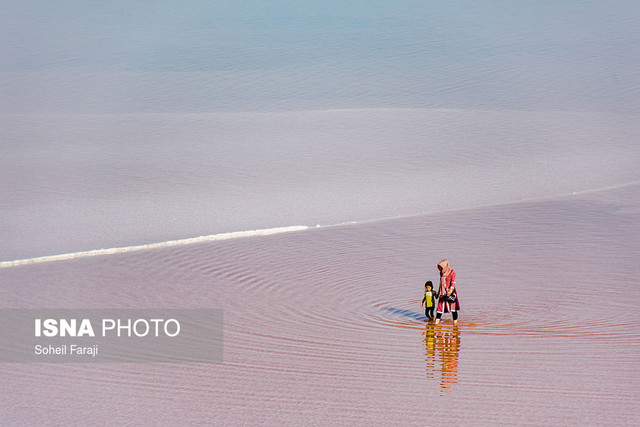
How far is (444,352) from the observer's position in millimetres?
5734

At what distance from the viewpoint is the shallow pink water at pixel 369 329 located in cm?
485

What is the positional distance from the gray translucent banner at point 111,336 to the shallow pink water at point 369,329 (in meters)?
0.17

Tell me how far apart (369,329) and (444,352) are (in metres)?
0.75

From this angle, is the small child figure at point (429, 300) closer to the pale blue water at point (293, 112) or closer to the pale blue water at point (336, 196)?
the pale blue water at point (336, 196)

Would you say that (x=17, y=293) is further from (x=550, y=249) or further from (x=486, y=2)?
(x=486, y=2)

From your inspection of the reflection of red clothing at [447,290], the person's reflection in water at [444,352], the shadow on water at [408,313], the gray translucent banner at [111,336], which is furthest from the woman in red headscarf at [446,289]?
the gray translucent banner at [111,336]

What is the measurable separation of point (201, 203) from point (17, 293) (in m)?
4.84

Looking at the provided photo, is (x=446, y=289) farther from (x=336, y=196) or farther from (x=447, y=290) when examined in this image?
(x=336, y=196)

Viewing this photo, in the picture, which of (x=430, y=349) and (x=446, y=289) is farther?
(x=446, y=289)

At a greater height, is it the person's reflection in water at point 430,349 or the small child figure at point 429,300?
the small child figure at point 429,300

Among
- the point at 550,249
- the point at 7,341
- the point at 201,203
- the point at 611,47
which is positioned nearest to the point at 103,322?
the point at 7,341

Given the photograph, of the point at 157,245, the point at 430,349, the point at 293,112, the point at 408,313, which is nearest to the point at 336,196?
the point at 157,245

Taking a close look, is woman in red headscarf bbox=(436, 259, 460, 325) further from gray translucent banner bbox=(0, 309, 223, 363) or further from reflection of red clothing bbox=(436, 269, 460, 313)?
gray translucent banner bbox=(0, 309, 223, 363)

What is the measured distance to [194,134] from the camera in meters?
16.9
